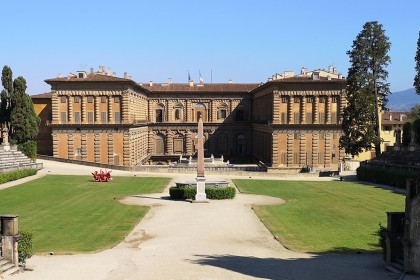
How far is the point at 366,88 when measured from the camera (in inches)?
2261

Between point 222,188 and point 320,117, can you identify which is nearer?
point 222,188

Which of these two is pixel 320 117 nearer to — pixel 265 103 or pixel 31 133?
pixel 265 103

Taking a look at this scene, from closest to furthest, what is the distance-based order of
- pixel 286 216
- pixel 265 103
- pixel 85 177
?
pixel 286 216, pixel 85 177, pixel 265 103

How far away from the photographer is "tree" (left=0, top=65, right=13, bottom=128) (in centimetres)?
6250

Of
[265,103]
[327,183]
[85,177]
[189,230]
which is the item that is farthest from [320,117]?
[189,230]

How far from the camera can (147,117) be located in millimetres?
90000

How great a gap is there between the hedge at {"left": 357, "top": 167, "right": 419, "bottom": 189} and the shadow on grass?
27439 mm

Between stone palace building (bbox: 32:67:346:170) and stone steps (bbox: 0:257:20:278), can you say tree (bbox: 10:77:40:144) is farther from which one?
stone steps (bbox: 0:257:20:278)

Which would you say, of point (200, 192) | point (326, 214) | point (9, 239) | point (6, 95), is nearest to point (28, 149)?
point (6, 95)

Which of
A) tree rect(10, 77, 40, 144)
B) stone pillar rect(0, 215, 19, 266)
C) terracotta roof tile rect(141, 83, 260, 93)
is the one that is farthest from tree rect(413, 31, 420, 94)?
terracotta roof tile rect(141, 83, 260, 93)

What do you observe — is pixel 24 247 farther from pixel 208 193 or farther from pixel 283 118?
pixel 283 118

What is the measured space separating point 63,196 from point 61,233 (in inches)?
547

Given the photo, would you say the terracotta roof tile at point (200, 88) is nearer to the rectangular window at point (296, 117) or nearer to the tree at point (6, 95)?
the rectangular window at point (296, 117)

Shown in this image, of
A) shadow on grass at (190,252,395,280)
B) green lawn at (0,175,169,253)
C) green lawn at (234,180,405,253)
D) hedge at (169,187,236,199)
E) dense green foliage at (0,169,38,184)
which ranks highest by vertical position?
dense green foliage at (0,169,38,184)
